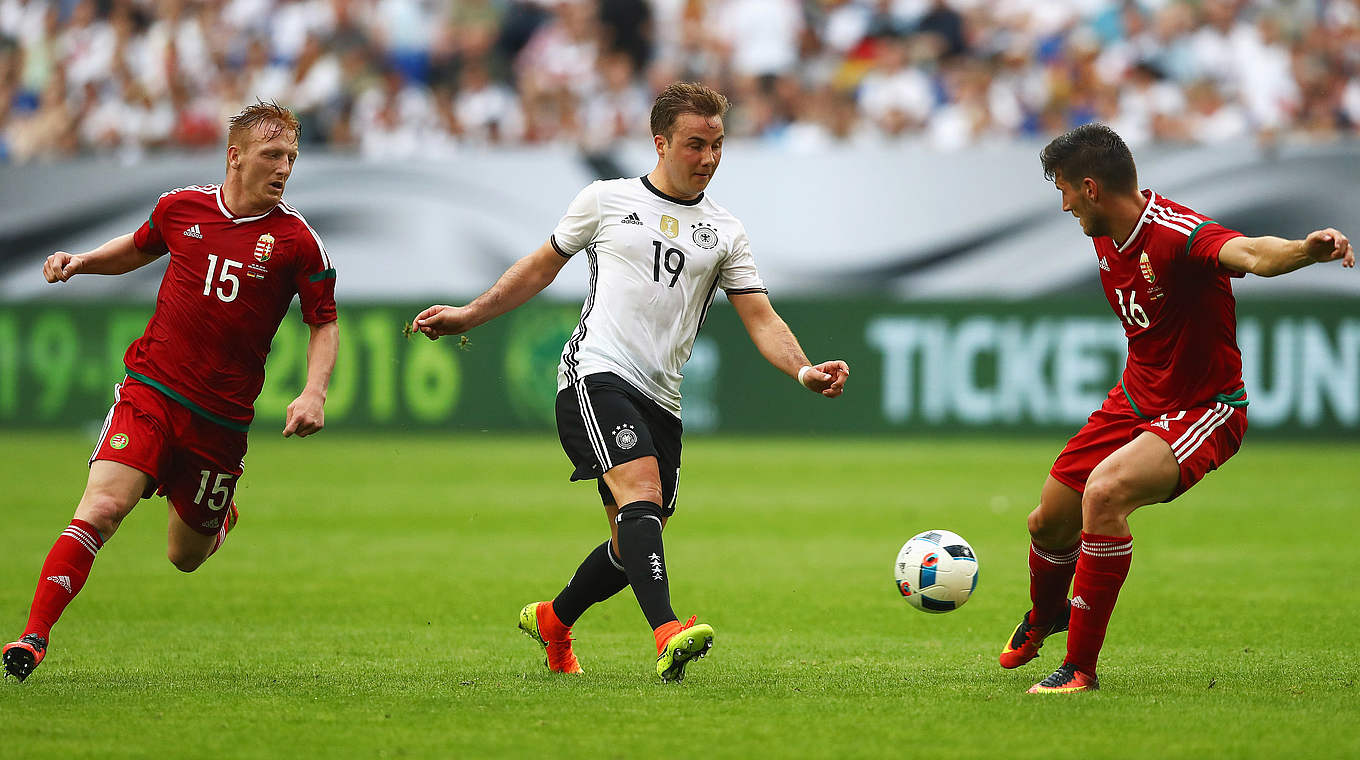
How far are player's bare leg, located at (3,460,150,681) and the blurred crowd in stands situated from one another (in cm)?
1435

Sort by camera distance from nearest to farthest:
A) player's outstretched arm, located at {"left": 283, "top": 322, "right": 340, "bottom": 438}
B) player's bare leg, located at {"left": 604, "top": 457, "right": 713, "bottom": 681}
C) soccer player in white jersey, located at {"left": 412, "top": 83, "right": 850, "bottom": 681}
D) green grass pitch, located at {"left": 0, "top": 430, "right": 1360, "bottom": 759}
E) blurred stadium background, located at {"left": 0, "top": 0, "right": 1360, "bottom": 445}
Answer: green grass pitch, located at {"left": 0, "top": 430, "right": 1360, "bottom": 759}, player's bare leg, located at {"left": 604, "top": 457, "right": 713, "bottom": 681}, player's outstretched arm, located at {"left": 283, "top": 322, "right": 340, "bottom": 438}, soccer player in white jersey, located at {"left": 412, "top": 83, "right": 850, "bottom": 681}, blurred stadium background, located at {"left": 0, "top": 0, "right": 1360, "bottom": 445}

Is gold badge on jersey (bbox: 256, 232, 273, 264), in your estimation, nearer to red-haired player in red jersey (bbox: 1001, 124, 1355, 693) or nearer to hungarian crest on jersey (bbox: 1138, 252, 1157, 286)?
red-haired player in red jersey (bbox: 1001, 124, 1355, 693)

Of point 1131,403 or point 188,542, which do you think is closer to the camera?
point 1131,403

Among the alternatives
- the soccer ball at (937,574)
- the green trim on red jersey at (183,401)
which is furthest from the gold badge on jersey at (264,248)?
the soccer ball at (937,574)

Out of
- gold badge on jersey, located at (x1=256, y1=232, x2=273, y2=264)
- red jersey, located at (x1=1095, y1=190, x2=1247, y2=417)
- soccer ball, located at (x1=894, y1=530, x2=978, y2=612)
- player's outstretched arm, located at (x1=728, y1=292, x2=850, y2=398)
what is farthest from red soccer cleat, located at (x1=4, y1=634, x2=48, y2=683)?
red jersey, located at (x1=1095, y1=190, x2=1247, y2=417)

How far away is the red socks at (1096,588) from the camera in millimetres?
6359

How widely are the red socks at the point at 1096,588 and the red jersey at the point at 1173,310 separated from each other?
0.60 metres

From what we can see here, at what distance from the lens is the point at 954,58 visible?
2128cm

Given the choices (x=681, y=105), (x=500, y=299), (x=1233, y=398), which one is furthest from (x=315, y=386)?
(x=1233, y=398)

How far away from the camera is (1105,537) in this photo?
635 centimetres

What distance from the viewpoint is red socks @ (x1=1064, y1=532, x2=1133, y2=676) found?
636 cm

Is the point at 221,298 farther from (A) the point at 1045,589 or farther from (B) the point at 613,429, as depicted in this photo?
(A) the point at 1045,589

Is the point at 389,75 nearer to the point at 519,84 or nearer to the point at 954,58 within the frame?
the point at 519,84

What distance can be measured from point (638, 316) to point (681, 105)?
2.94ft
